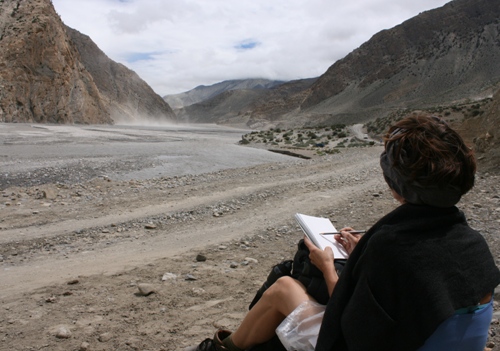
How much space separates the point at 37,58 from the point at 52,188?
2136 inches

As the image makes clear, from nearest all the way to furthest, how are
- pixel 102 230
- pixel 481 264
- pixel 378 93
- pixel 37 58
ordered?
pixel 481 264 → pixel 102 230 → pixel 37 58 → pixel 378 93

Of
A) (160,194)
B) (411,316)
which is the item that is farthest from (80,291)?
(160,194)

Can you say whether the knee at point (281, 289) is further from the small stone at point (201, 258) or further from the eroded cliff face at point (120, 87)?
the eroded cliff face at point (120, 87)

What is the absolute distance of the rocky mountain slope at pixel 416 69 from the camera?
248 ft

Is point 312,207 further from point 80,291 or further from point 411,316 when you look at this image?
point 411,316

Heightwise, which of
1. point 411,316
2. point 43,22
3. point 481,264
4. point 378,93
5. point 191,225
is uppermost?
point 43,22

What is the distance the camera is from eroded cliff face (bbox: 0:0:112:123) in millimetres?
53844

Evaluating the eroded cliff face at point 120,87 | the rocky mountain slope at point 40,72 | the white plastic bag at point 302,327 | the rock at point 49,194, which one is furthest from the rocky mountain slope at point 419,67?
the white plastic bag at point 302,327

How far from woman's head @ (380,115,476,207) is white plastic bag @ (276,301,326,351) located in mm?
797

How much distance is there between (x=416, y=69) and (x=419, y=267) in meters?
94.3

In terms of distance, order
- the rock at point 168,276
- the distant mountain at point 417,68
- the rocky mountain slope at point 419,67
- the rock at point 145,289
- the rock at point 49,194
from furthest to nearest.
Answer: the rocky mountain slope at point 419,67
the distant mountain at point 417,68
the rock at point 49,194
the rock at point 168,276
the rock at point 145,289

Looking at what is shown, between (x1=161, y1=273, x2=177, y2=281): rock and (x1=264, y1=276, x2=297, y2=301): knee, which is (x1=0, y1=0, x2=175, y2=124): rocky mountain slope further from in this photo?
(x1=264, y1=276, x2=297, y2=301): knee

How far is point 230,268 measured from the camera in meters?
5.39

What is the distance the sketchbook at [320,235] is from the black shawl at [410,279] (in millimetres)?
727
